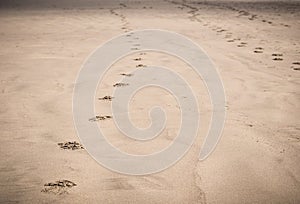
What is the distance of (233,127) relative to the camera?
2.72 meters

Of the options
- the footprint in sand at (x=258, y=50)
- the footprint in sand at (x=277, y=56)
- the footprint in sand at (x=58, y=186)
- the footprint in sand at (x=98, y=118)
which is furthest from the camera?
the footprint in sand at (x=258, y=50)

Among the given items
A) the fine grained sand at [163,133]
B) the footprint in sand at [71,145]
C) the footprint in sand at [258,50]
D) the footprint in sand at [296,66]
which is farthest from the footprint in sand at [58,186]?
the footprint in sand at [258,50]

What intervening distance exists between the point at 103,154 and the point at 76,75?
81.6 inches

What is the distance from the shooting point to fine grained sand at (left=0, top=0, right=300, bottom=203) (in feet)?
6.28

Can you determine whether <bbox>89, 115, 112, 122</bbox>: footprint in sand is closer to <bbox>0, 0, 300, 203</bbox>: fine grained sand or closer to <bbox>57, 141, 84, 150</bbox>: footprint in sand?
<bbox>0, 0, 300, 203</bbox>: fine grained sand

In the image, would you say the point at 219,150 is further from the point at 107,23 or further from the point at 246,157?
the point at 107,23

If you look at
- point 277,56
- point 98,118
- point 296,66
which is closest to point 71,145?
point 98,118

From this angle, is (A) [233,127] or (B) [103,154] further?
(A) [233,127]

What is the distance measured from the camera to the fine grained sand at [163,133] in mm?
1914

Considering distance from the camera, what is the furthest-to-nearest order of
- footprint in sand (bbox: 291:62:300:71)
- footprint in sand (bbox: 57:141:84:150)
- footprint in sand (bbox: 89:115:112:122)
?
footprint in sand (bbox: 291:62:300:71), footprint in sand (bbox: 89:115:112:122), footprint in sand (bbox: 57:141:84:150)

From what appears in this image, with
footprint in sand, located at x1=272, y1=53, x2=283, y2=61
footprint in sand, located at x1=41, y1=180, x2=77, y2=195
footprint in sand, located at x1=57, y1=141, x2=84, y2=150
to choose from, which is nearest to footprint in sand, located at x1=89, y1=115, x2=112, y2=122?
footprint in sand, located at x1=57, y1=141, x2=84, y2=150

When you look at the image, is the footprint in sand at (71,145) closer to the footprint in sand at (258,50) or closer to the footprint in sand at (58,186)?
the footprint in sand at (58,186)

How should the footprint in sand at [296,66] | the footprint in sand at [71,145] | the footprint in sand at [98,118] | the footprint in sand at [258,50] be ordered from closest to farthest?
the footprint in sand at [71,145], the footprint in sand at [98,118], the footprint in sand at [296,66], the footprint in sand at [258,50]

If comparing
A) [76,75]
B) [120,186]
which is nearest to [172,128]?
[120,186]
